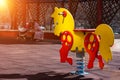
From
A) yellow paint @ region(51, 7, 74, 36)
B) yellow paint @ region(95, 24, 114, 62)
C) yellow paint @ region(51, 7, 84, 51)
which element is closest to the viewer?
yellow paint @ region(95, 24, 114, 62)

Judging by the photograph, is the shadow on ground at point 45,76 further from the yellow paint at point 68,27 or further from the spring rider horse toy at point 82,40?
the yellow paint at point 68,27

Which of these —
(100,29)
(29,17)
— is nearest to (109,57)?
(100,29)

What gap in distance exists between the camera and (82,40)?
10766 millimetres

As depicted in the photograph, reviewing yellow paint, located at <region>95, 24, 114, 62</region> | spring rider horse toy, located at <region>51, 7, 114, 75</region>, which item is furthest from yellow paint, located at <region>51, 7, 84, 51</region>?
yellow paint, located at <region>95, 24, 114, 62</region>

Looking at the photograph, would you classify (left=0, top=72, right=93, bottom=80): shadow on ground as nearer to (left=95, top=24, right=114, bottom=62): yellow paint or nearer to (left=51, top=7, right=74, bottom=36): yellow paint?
(left=95, top=24, right=114, bottom=62): yellow paint

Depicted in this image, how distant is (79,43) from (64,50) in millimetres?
677

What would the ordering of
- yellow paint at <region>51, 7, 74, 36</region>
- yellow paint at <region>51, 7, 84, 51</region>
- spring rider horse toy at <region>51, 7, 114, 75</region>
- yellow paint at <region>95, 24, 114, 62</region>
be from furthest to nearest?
yellow paint at <region>51, 7, 74, 36</region>, yellow paint at <region>51, 7, 84, 51</region>, spring rider horse toy at <region>51, 7, 114, 75</region>, yellow paint at <region>95, 24, 114, 62</region>

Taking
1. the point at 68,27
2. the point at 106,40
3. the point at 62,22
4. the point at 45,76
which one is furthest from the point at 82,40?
the point at 45,76

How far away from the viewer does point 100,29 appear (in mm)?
9969

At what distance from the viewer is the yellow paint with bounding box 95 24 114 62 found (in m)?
9.68

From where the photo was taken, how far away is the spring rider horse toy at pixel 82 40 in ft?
32.3

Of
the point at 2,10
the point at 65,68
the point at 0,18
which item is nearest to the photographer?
the point at 65,68

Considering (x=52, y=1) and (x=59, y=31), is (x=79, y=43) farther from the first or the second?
(x=52, y=1)

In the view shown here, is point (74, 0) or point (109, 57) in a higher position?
point (74, 0)
